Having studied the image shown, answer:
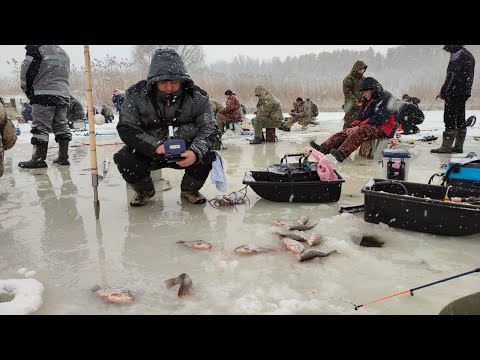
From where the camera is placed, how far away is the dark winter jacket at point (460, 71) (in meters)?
6.67

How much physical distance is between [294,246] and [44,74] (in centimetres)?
489

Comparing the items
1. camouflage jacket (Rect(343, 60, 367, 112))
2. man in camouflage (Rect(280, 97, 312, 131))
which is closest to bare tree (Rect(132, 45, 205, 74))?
man in camouflage (Rect(280, 97, 312, 131))

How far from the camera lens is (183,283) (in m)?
2.30

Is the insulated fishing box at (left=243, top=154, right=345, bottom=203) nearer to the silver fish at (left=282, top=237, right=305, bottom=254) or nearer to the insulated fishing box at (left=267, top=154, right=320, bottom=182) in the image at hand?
the insulated fishing box at (left=267, top=154, right=320, bottom=182)

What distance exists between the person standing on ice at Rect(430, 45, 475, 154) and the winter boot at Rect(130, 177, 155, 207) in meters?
5.61

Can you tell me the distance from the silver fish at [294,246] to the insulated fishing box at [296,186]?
43.7 inches

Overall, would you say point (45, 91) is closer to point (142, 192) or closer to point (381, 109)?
point (142, 192)

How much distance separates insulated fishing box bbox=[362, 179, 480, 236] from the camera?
2.90 meters

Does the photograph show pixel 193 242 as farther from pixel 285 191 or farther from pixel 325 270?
pixel 285 191

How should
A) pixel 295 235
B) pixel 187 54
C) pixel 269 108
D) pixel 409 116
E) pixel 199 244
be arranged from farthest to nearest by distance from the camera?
pixel 187 54 < pixel 409 116 < pixel 269 108 < pixel 295 235 < pixel 199 244

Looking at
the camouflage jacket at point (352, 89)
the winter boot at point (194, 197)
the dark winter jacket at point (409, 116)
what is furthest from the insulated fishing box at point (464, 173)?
the dark winter jacket at point (409, 116)

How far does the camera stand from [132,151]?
3912mm

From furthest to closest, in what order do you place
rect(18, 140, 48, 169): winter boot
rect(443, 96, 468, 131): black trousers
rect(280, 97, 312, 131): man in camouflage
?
rect(280, 97, 312, 131): man in camouflage < rect(443, 96, 468, 131): black trousers < rect(18, 140, 48, 169): winter boot

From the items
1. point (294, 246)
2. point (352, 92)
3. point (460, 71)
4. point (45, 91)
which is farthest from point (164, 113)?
point (460, 71)
